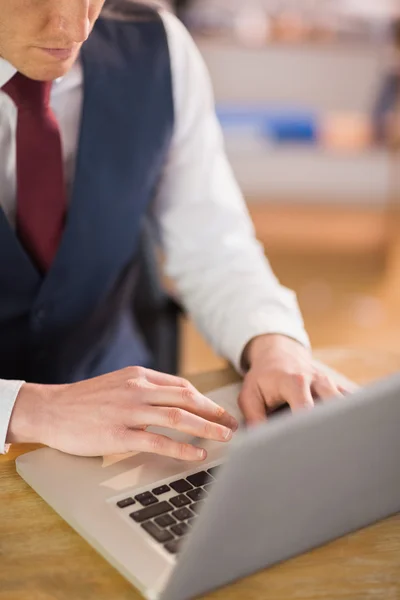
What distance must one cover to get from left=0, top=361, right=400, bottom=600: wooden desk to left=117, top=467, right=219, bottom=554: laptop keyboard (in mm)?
51

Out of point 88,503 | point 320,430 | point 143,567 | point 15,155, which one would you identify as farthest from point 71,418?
point 15,155

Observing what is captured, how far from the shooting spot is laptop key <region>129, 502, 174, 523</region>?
2.56ft

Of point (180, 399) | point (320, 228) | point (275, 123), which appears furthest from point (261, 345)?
point (320, 228)

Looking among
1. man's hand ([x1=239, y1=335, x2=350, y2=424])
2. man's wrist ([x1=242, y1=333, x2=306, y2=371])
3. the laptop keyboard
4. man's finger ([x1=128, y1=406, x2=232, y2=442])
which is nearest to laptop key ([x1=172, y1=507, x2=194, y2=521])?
the laptop keyboard

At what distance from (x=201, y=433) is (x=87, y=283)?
514 millimetres

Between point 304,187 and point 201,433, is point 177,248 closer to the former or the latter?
point 201,433

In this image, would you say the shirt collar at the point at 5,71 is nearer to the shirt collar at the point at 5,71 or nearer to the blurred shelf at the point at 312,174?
the shirt collar at the point at 5,71

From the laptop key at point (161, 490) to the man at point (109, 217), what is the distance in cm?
13

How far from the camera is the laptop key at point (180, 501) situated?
0.80 metres

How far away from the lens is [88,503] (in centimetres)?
82

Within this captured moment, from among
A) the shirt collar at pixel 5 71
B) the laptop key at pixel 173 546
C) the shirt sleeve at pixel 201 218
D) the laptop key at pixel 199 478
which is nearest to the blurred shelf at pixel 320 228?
the shirt sleeve at pixel 201 218

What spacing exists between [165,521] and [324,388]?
312 mm

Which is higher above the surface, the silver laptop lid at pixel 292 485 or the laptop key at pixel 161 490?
the silver laptop lid at pixel 292 485

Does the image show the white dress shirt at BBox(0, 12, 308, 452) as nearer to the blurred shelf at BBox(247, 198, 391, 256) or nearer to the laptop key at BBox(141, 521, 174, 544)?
the laptop key at BBox(141, 521, 174, 544)
